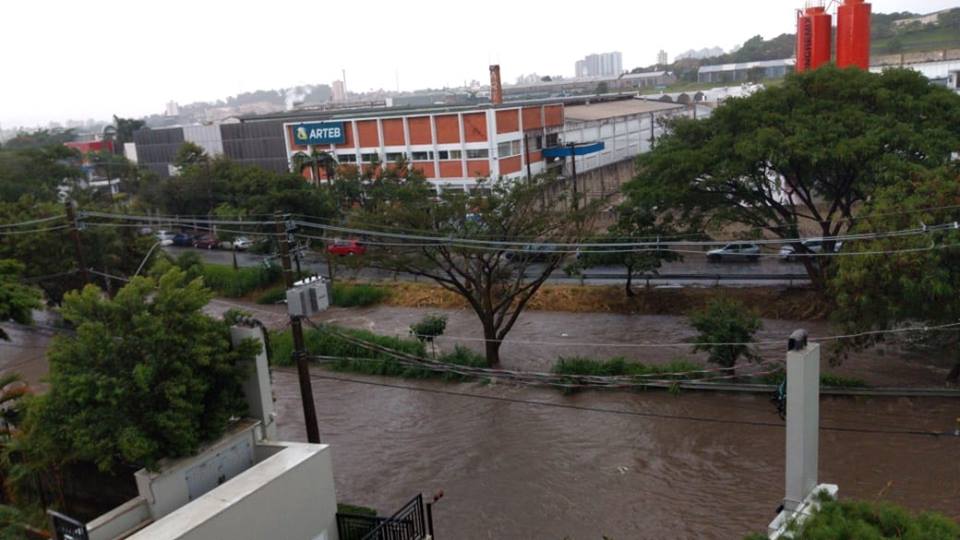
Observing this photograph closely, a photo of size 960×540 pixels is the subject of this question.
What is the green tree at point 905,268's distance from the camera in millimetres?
14555

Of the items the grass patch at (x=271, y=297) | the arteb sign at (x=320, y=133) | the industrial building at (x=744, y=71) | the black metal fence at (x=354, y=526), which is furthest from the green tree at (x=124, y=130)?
the black metal fence at (x=354, y=526)

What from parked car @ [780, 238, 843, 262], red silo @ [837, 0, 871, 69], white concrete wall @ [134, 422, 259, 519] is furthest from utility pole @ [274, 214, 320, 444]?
red silo @ [837, 0, 871, 69]

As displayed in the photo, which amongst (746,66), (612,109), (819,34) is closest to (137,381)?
(819,34)

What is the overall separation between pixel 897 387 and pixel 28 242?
24541 millimetres

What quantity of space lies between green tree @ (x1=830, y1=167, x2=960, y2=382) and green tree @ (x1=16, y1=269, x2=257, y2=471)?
1201cm

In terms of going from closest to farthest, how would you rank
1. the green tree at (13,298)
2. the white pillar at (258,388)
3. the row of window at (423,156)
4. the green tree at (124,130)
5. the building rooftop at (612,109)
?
the white pillar at (258,388)
the green tree at (13,298)
the row of window at (423,156)
the building rooftop at (612,109)
the green tree at (124,130)

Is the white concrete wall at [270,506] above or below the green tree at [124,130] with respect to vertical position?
below

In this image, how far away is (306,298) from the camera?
36.7ft

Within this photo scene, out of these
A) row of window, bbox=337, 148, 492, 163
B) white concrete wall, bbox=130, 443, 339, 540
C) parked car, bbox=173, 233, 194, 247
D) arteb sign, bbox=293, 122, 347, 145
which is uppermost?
arteb sign, bbox=293, 122, 347, 145

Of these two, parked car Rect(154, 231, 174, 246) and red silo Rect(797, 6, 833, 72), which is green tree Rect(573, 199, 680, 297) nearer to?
red silo Rect(797, 6, 833, 72)

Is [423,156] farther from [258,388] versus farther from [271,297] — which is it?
[258,388]

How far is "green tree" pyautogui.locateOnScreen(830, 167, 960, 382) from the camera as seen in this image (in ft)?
47.8

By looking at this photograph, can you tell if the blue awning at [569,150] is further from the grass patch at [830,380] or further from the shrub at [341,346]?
the grass patch at [830,380]

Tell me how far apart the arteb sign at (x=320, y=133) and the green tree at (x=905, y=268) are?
116 ft
